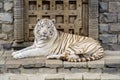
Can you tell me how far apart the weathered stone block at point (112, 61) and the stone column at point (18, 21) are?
1.70 meters

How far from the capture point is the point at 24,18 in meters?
7.21

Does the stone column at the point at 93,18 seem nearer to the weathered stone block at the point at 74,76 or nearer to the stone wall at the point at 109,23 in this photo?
the stone wall at the point at 109,23

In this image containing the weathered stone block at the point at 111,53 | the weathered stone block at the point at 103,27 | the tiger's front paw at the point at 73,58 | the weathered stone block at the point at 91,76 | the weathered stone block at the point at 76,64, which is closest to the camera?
the weathered stone block at the point at 91,76

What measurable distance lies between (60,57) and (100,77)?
0.84m

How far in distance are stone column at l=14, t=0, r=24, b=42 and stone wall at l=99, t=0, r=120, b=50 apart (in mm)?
1467

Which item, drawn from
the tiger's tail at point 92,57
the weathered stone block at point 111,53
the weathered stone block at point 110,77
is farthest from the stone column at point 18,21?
the weathered stone block at point 110,77

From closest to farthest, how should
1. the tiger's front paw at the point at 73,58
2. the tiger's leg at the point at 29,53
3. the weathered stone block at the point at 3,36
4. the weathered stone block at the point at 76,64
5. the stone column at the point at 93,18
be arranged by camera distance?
the weathered stone block at the point at 76,64, the tiger's front paw at the point at 73,58, the tiger's leg at the point at 29,53, the stone column at the point at 93,18, the weathered stone block at the point at 3,36

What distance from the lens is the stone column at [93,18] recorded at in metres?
7.06

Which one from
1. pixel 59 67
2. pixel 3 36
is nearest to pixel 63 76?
pixel 59 67

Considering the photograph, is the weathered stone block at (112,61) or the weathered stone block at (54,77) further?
the weathered stone block at (112,61)

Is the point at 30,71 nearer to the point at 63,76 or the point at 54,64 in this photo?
the point at 54,64

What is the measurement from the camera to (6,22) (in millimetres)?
7254

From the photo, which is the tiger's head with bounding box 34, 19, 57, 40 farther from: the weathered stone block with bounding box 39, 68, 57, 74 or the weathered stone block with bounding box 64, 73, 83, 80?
the weathered stone block with bounding box 64, 73, 83, 80

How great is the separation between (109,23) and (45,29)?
143cm
